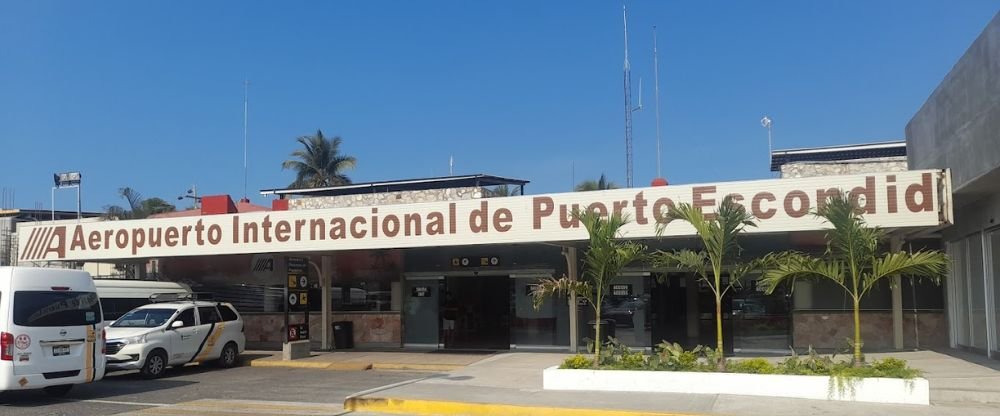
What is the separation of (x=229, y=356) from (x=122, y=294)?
4.01m

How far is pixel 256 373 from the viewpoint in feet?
61.9

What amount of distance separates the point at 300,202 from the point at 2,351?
16249 millimetres

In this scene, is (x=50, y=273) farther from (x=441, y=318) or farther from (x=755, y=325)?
(x=755, y=325)

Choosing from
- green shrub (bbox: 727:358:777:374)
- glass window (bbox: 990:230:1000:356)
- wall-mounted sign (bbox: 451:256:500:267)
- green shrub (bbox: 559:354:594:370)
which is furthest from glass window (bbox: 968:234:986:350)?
wall-mounted sign (bbox: 451:256:500:267)

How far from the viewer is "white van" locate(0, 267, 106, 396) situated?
42.9ft

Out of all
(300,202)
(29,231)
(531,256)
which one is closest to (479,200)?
(531,256)

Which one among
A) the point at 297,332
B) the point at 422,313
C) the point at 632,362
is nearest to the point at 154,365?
the point at 297,332

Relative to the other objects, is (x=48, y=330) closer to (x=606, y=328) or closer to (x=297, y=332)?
(x=297, y=332)

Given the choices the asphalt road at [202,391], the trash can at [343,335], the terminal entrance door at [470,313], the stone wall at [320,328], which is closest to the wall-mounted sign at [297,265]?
the trash can at [343,335]

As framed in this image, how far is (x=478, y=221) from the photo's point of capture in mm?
18297

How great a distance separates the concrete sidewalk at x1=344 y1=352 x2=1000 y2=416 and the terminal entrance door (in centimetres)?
783

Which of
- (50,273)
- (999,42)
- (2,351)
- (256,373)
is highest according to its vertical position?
(999,42)

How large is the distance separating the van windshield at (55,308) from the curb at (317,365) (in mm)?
6183

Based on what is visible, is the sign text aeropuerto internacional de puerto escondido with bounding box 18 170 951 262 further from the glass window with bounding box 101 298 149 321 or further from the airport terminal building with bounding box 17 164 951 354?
the glass window with bounding box 101 298 149 321
